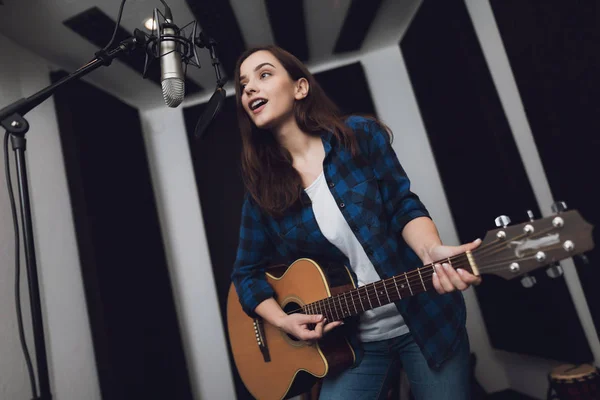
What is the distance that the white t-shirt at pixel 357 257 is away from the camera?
135 cm

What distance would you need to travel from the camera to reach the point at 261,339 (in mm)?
1764

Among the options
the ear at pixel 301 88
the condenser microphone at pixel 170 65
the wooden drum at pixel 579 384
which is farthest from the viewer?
the wooden drum at pixel 579 384

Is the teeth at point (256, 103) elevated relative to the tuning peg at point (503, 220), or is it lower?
elevated

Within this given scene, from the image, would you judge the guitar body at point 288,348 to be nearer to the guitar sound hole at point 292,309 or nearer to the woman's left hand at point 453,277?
the guitar sound hole at point 292,309

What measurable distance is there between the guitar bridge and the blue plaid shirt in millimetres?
375

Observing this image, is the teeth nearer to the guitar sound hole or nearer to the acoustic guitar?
the acoustic guitar

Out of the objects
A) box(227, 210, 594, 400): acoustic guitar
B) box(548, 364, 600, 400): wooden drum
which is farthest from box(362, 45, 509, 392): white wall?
box(227, 210, 594, 400): acoustic guitar

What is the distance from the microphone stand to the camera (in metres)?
1.06

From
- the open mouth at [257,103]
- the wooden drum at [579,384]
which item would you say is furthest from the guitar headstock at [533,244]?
the wooden drum at [579,384]

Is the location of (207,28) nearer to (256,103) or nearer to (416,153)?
(256,103)

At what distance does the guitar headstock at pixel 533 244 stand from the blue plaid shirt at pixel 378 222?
0.37 meters

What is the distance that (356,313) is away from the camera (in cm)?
132

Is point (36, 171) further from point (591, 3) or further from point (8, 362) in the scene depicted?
point (591, 3)

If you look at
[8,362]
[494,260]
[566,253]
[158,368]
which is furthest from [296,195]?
[158,368]
